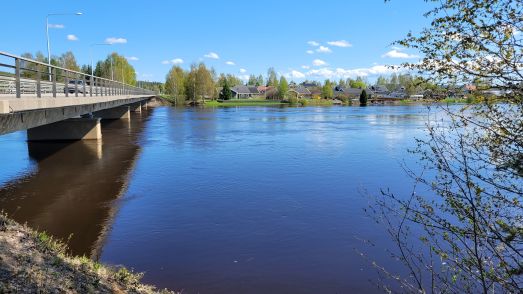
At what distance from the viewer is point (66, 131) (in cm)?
3325

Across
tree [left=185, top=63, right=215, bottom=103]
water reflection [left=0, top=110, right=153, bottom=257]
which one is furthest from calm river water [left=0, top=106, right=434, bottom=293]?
tree [left=185, top=63, right=215, bottom=103]

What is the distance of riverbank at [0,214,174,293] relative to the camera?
245 inches

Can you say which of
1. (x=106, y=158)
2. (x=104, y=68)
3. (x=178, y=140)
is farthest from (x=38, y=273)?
(x=104, y=68)

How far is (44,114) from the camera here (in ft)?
57.7

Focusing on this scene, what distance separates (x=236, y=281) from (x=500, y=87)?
6.89 meters

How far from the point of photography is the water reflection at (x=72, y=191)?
1295 centimetres

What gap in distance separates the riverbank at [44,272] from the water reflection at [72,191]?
259cm

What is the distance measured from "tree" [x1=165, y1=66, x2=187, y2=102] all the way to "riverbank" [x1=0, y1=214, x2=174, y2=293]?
5378 inches

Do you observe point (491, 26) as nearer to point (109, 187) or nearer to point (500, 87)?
point (500, 87)

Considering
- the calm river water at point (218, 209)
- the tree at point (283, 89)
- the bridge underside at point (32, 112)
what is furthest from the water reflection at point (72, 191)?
the tree at point (283, 89)

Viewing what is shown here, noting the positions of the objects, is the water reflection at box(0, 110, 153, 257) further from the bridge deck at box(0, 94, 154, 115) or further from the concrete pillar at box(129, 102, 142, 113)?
the concrete pillar at box(129, 102, 142, 113)

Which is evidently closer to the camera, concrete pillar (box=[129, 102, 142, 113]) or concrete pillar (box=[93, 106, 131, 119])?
concrete pillar (box=[93, 106, 131, 119])

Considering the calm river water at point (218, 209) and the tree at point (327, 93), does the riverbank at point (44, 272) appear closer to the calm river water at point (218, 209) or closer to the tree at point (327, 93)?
the calm river water at point (218, 209)

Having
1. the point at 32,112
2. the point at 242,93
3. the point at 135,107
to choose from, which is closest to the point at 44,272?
the point at 32,112
